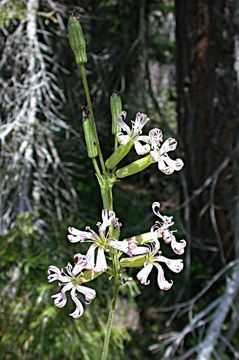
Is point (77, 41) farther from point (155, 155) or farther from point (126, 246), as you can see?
point (126, 246)

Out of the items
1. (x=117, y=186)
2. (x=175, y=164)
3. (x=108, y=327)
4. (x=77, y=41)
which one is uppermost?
(x=77, y=41)

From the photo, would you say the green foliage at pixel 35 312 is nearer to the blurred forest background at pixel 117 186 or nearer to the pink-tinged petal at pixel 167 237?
the blurred forest background at pixel 117 186

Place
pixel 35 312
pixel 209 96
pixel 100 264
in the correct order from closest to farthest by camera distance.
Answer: pixel 100 264 → pixel 35 312 → pixel 209 96

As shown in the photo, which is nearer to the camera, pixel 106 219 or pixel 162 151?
pixel 106 219

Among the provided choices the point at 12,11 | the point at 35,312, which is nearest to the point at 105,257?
the point at 35,312

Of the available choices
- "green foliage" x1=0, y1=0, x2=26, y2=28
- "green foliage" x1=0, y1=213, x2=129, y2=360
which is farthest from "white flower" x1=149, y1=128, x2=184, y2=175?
"green foliage" x1=0, y1=0, x2=26, y2=28

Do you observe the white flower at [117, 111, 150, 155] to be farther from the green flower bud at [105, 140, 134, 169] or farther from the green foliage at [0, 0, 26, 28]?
the green foliage at [0, 0, 26, 28]

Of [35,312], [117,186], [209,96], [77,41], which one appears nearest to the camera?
[77,41]
